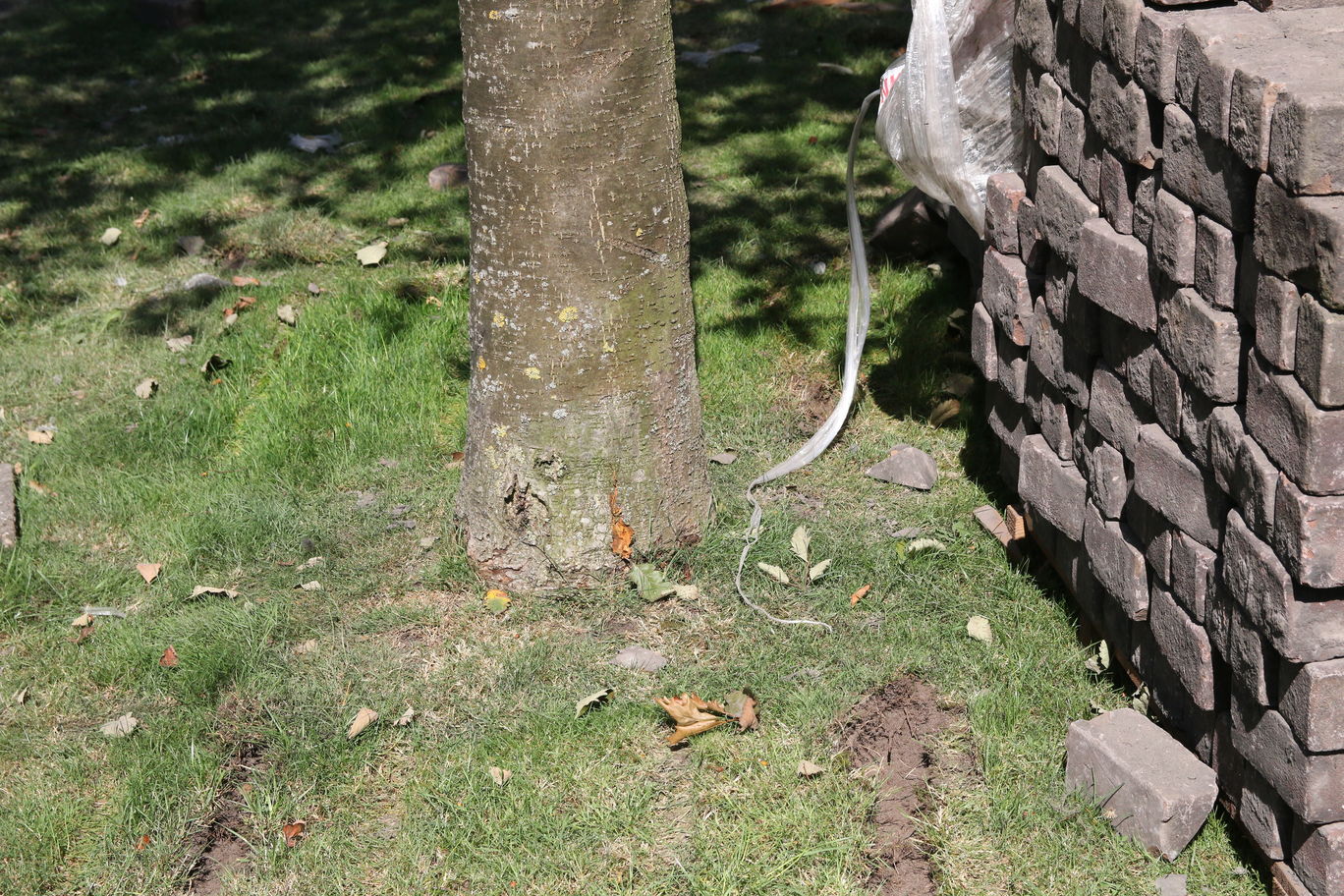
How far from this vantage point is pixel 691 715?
3.18 meters

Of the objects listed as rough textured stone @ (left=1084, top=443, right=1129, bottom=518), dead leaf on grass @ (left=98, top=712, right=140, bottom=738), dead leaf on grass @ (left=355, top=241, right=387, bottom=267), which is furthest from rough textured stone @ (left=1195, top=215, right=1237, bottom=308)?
dead leaf on grass @ (left=355, top=241, right=387, bottom=267)

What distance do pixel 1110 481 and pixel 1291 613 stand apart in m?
0.75

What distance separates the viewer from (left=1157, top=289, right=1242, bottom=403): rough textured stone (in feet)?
8.05

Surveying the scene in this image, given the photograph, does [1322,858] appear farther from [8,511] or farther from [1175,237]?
[8,511]

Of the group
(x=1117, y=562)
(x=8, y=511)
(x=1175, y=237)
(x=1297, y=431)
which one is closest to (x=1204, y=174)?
(x=1175, y=237)

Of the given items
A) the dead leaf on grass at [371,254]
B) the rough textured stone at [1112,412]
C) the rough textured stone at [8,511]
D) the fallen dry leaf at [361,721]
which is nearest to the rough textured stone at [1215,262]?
the rough textured stone at [1112,412]

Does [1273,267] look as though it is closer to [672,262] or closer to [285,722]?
[672,262]

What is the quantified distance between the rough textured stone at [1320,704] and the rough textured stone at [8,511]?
11.7 ft

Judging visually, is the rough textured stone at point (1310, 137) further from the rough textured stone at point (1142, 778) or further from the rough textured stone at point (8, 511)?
the rough textured stone at point (8, 511)

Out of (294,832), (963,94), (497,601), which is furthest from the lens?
(963,94)

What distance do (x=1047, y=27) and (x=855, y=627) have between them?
5.24ft

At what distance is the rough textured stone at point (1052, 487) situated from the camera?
325 centimetres

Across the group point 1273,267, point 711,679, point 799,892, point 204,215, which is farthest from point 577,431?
point 204,215

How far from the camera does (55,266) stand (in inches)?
232
